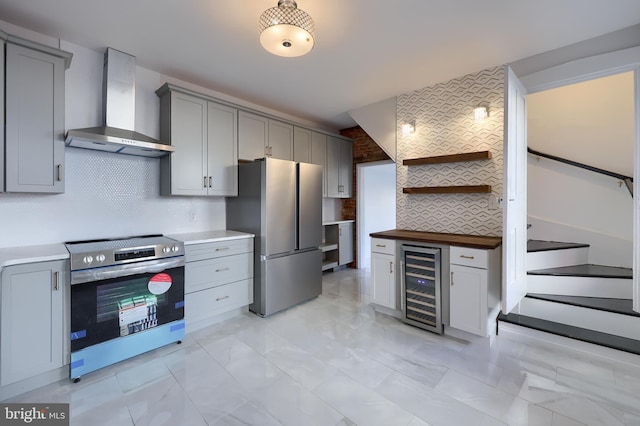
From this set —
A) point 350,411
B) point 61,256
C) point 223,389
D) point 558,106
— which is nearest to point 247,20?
point 61,256

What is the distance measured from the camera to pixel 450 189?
3.05 m

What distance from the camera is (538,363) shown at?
215 centimetres

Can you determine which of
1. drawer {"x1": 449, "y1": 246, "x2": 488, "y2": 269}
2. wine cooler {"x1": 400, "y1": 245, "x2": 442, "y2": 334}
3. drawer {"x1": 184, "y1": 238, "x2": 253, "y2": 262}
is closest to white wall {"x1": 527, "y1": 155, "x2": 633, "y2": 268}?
drawer {"x1": 449, "y1": 246, "x2": 488, "y2": 269}

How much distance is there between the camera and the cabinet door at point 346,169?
4.98m

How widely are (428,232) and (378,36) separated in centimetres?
217

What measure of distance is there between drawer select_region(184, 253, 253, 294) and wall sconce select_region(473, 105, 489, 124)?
294cm

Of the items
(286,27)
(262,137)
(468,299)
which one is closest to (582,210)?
(468,299)

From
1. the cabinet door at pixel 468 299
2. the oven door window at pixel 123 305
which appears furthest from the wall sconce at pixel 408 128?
the oven door window at pixel 123 305

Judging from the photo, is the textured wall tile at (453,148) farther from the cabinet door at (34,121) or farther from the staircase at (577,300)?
the cabinet door at (34,121)

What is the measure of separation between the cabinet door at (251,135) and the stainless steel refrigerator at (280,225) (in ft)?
0.87

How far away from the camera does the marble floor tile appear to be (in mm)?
1635

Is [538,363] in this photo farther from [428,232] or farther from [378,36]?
[378,36]

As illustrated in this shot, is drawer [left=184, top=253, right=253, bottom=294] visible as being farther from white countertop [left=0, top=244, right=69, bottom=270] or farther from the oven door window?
white countertop [left=0, top=244, right=69, bottom=270]

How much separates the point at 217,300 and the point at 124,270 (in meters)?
0.96
